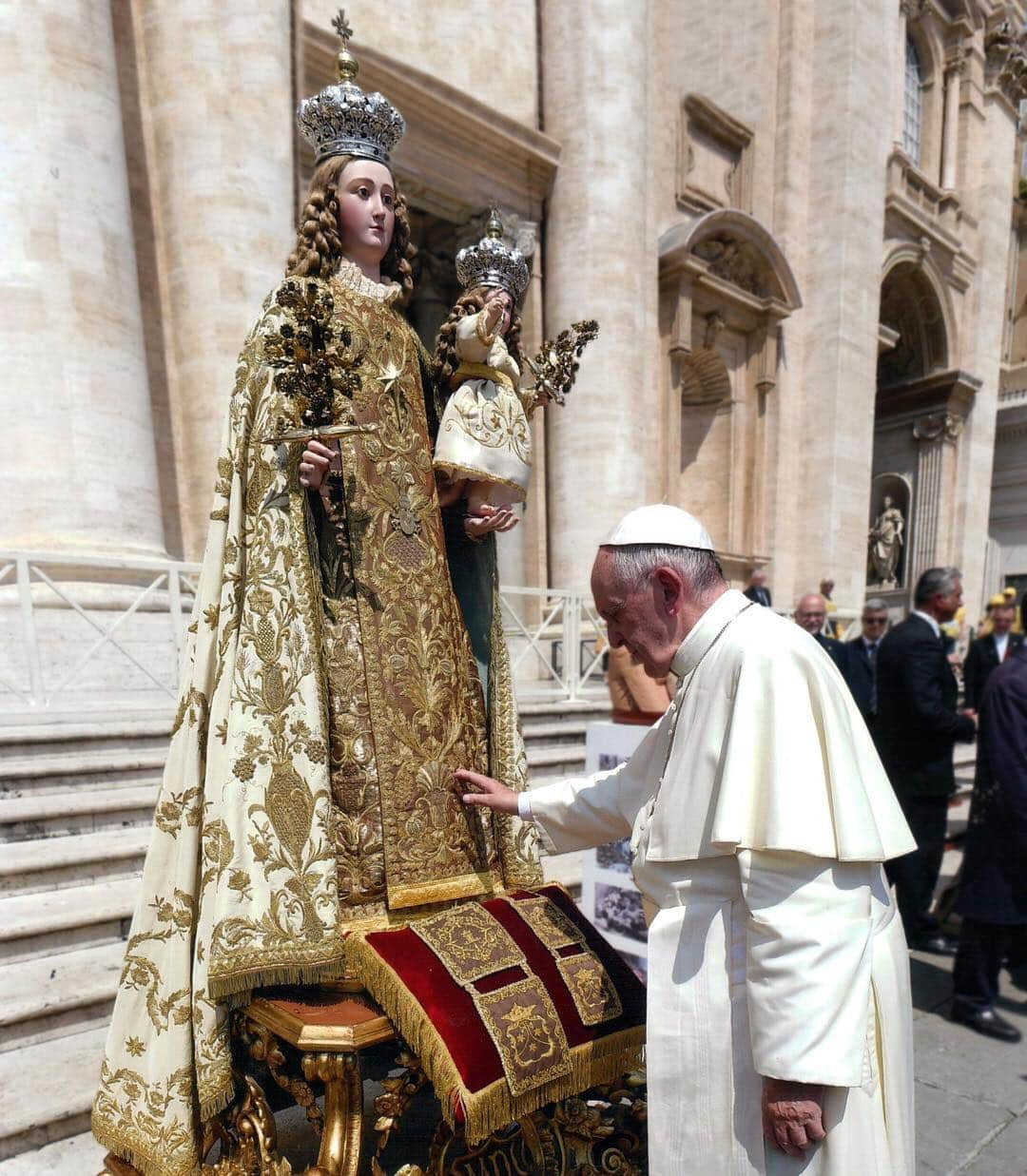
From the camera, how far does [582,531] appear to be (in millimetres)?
9742

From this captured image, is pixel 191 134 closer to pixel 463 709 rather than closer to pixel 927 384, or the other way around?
pixel 463 709

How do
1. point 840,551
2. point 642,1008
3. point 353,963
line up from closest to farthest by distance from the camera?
point 353,963
point 642,1008
point 840,551

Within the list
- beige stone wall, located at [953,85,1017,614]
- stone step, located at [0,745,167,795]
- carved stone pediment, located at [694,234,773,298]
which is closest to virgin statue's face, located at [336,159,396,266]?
stone step, located at [0,745,167,795]

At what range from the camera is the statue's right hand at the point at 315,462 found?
173cm

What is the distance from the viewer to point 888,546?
19125 millimetres

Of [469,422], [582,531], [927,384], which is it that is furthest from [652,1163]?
[927,384]

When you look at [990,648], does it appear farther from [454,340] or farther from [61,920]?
[61,920]

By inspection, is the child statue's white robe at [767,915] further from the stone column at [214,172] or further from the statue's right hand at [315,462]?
the stone column at [214,172]

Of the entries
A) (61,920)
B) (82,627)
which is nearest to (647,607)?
(61,920)

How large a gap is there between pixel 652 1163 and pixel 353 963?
2.52 ft

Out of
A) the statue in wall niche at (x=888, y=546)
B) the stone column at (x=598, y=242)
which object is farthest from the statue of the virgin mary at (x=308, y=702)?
the statue in wall niche at (x=888, y=546)

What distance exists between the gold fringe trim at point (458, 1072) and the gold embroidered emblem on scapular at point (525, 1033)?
3 centimetres

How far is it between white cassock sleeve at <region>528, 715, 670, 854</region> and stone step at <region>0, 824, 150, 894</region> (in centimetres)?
202

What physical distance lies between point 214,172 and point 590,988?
654 cm
